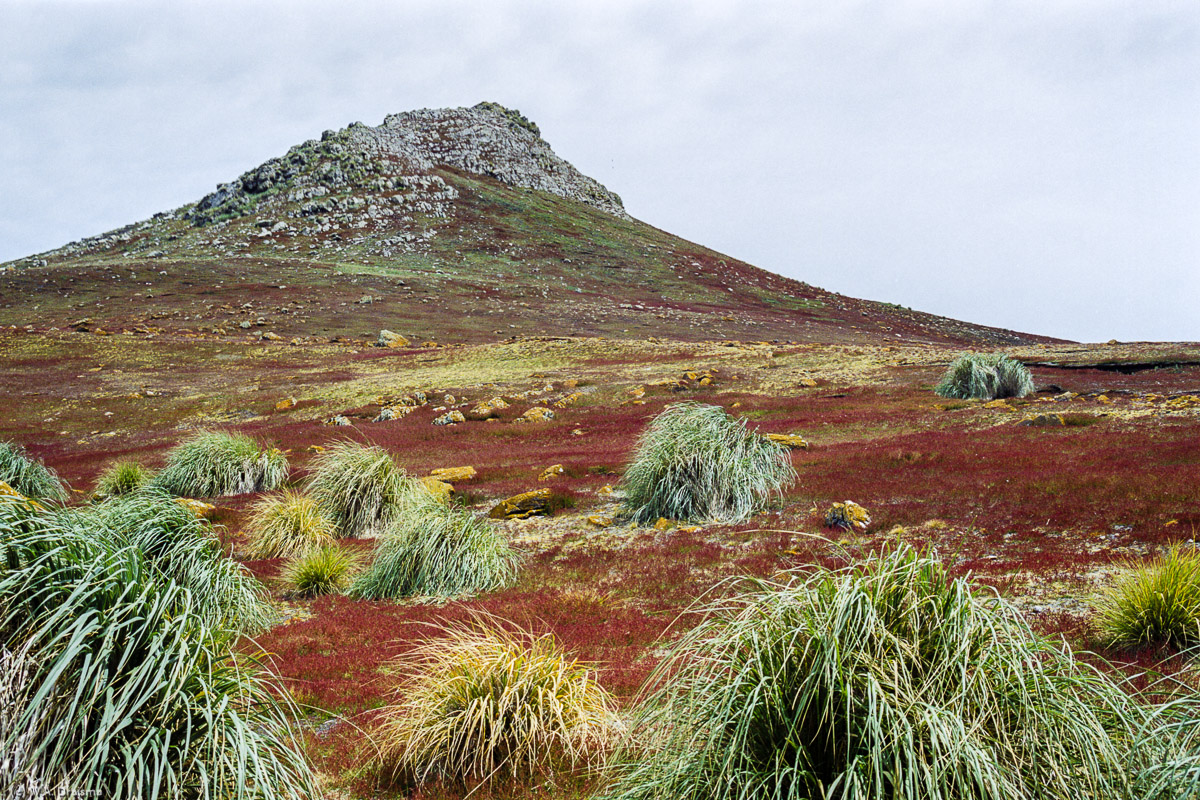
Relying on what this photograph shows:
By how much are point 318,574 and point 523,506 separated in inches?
179

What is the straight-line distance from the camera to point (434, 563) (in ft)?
30.0

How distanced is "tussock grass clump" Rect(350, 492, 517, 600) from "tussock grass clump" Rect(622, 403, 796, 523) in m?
3.46

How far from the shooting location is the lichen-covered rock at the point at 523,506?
42.9 ft

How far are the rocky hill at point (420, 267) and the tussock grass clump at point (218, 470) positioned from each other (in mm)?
37563

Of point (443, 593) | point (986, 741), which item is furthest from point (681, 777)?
point (443, 593)

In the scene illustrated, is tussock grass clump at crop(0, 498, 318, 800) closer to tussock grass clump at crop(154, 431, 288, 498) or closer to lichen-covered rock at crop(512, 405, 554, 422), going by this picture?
tussock grass clump at crop(154, 431, 288, 498)

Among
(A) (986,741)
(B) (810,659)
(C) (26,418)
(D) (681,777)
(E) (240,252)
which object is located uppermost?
(E) (240,252)

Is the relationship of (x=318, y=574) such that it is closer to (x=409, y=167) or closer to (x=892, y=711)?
(x=892, y=711)

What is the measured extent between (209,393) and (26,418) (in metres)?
7.00

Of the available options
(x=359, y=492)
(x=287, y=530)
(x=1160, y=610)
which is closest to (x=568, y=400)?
(x=359, y=492)

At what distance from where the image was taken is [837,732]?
3232mm

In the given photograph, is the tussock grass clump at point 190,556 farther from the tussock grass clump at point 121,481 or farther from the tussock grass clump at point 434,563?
the tussock grass clump at point 121,481

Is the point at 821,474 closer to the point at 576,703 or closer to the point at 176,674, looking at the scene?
the point at 576,703

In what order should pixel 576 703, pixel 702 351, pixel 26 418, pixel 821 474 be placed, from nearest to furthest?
pixel 576 703 → pixel 821 474 → pixel 26 418 → pixel 702 351
